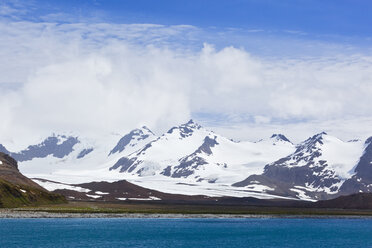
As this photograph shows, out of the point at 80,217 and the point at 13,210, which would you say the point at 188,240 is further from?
the point at 13,210

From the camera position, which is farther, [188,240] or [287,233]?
[287,233]

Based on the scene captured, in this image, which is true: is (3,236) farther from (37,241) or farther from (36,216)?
(36,216)

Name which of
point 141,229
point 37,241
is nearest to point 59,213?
point 141,229

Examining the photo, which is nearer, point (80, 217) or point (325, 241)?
point (325, 241)

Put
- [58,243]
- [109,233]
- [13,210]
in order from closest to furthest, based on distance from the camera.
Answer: [58,243] < [109,233] < [13,210]

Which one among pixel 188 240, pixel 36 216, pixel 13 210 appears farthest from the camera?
pixel 13 210

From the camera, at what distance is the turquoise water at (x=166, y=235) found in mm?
110000

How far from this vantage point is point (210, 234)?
13362 cm

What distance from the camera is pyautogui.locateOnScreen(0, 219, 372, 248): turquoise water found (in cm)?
Answer: 11000


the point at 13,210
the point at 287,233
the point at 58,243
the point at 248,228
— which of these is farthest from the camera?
the point at 13,210

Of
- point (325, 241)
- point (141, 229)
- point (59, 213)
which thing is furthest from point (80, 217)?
→ point (325, 241)

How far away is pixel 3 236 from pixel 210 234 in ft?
137

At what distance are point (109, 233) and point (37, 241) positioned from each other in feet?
71.5

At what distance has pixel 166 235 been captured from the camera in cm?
12756
